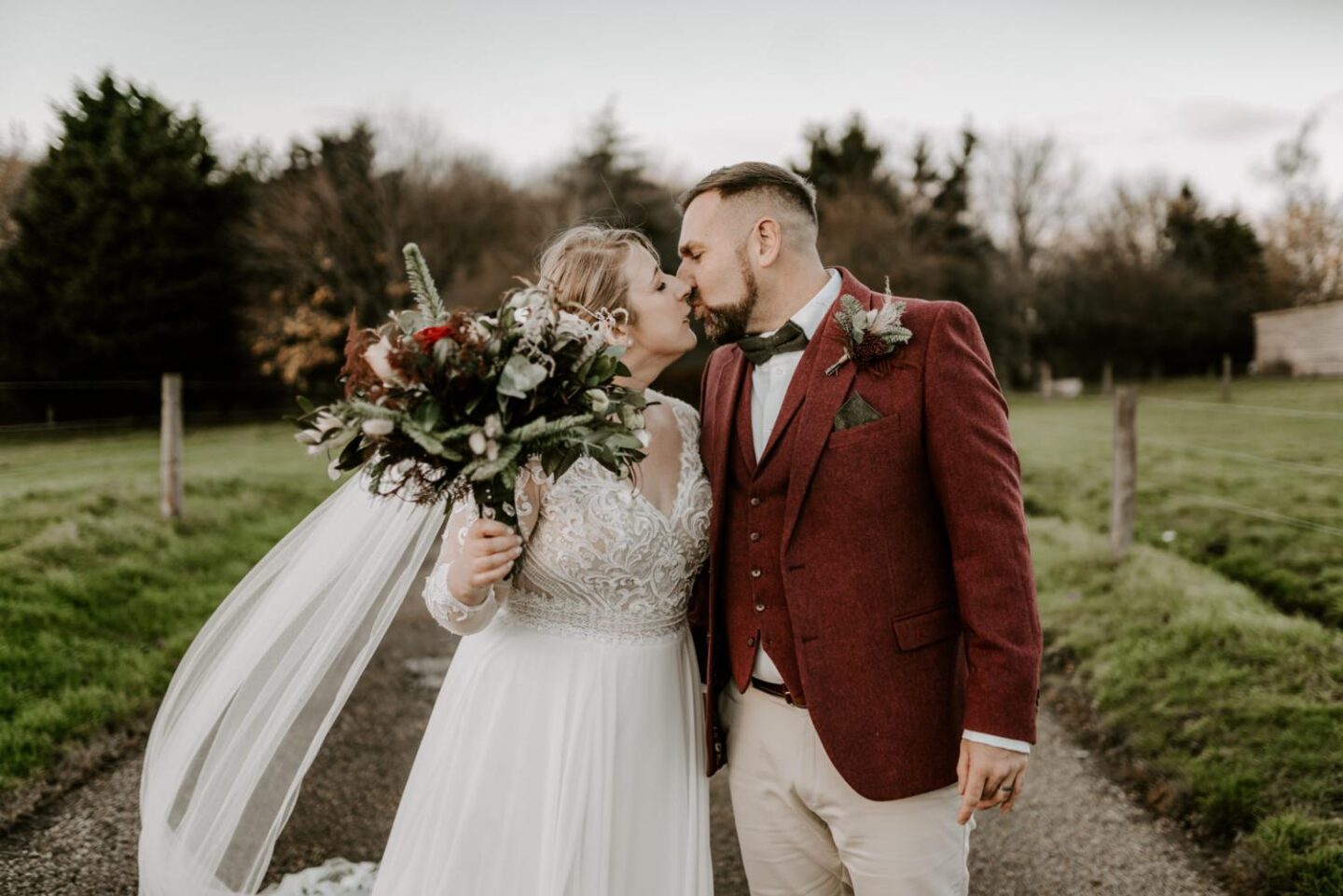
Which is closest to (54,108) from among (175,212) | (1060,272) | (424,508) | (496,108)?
(175,212)

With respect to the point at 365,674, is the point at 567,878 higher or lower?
higher

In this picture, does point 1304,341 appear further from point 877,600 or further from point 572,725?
point 572,725

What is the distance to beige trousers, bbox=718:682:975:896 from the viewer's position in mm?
2232

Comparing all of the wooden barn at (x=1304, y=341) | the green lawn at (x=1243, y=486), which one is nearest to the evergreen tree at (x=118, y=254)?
the green lawn at (x=1243, y=486)

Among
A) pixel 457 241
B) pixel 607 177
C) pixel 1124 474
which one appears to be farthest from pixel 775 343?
pixel 607 177

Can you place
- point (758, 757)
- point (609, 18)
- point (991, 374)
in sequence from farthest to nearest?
point (609, 18), point (758, 757), point (991, 374)

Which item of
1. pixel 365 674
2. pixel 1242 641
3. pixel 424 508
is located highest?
pixel 424 508

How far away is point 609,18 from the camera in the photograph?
1000cm

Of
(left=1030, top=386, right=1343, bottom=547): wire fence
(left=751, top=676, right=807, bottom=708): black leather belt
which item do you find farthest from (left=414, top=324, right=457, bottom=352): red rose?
(left=1030, top=386, right=1343, bottom=547): wire fence

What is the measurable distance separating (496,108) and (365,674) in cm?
2728

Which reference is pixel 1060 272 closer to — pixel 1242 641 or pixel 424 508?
pixel 1242 641

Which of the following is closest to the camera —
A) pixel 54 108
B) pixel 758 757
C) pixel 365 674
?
pixel 758 757

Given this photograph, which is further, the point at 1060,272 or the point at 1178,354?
the point at 1060,272

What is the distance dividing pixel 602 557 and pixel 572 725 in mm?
475
